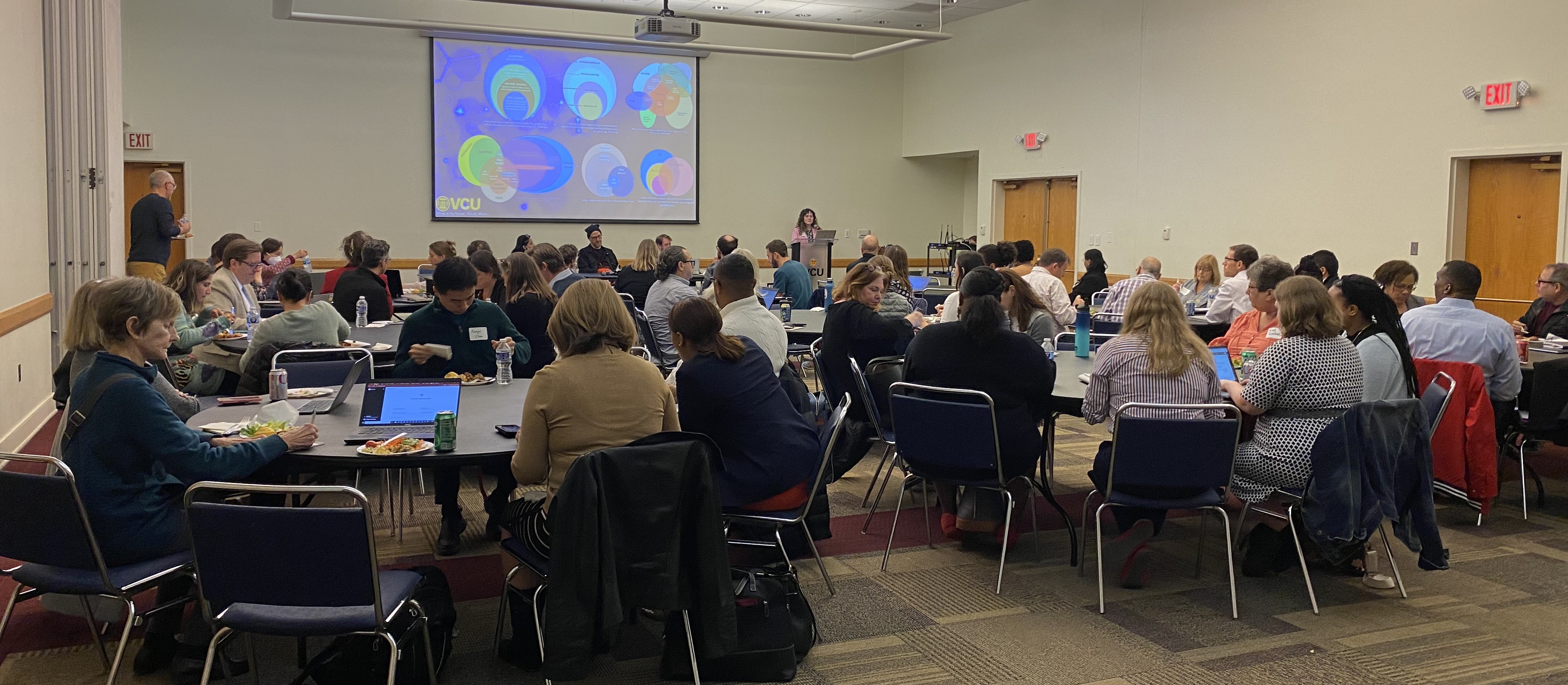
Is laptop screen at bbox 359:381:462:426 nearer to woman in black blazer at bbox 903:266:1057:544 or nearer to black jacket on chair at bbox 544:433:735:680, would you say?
black jacket on chair at bbox 544:433:735:680

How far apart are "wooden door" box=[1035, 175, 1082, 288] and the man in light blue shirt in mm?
8519

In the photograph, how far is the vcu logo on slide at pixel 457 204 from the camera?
47.4 feet

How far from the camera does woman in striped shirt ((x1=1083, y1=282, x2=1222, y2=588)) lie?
13.2 ft

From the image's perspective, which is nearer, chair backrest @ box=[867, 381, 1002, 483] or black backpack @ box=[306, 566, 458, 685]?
black backpack @ box=[306, 566, 458, 685]

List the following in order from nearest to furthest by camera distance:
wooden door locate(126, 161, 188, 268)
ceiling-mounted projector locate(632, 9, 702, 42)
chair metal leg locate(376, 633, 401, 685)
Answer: chair metal leg locate(376, 633, 401, 685) < ceiling-mounted projector locate(632, 9, 702, 42) < wooden door locate(126, 161, 188, 268)

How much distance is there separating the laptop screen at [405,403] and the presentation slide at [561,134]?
37.0ft

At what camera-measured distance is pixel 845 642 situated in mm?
3656

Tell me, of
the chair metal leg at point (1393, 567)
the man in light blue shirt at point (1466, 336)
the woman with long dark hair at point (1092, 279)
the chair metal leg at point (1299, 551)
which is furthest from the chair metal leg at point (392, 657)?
the woman with long dark hair at point (1092, 279)

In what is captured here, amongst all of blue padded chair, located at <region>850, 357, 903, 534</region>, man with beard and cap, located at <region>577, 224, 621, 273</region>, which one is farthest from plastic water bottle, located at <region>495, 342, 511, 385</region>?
man with beard and cap, located at <region>577, 224, 621, 273</region>

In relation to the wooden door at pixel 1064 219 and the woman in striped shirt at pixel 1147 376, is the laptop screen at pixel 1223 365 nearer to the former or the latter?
the woman in striped shirt at pixel 1147 376

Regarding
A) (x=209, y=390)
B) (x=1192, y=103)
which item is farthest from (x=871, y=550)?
(x=1192, y=103)

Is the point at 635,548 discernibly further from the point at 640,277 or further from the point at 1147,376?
the point at 640,277

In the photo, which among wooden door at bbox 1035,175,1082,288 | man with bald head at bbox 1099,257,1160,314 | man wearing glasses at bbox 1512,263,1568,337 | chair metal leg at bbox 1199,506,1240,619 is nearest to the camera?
chair metal leg at bbox 1199,506,1240,619

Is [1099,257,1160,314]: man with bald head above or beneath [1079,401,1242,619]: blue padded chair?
above
